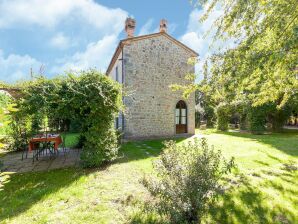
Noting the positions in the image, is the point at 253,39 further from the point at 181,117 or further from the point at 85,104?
the point at 181,117

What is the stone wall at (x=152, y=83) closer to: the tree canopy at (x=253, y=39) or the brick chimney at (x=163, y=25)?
the brick chimney at (x=163, y=25)

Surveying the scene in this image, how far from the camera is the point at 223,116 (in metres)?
19.9

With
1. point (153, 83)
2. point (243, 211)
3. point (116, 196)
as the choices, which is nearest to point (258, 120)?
point (153, 83)

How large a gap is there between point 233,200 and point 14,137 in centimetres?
1109

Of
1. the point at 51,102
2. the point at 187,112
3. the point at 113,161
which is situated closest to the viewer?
the point at 51,102

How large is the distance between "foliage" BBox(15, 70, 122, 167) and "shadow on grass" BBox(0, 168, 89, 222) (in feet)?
3.05

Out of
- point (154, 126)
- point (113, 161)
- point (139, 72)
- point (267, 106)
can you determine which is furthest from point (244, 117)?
point (113, 161)

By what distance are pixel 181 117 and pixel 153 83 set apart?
3598 millimetres

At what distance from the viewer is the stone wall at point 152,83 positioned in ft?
42.1

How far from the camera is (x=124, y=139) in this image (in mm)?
12695

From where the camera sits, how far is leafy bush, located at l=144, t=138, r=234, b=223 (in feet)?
9.70

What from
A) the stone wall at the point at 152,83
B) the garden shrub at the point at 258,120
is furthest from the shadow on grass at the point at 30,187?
the garden shrub at the point at 258,120

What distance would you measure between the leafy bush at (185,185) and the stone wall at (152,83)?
9.16m

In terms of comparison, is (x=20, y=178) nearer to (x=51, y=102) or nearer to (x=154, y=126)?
(x=51, y=102)
